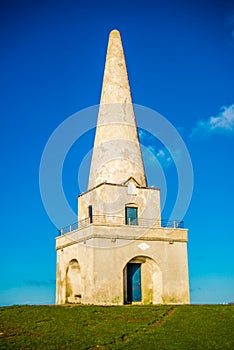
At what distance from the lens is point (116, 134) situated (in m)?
27.8

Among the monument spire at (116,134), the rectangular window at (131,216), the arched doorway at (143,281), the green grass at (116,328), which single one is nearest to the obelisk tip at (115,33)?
the monument spire at (116,134)

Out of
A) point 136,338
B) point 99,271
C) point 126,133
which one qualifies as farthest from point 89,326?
point 126,133

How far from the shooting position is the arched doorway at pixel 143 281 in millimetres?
25391

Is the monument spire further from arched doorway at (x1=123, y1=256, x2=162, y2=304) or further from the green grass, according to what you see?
the green grass

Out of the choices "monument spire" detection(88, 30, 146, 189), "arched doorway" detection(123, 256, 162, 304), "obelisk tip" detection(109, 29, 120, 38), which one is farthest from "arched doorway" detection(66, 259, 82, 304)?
"obelisk tip" detection(109, 29, 120, 38)

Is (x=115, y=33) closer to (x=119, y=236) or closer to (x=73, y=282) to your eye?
(x=119, y=236)

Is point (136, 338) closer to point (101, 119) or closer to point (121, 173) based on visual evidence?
point (121, 173)

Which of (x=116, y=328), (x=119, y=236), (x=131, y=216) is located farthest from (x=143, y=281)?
(x=116, y=328)

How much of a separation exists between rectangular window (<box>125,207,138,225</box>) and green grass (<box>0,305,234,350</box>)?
240 inches

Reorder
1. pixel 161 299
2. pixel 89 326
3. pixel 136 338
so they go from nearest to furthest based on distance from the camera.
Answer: pixel 136 338, pixel 89 326, pixel 161 299

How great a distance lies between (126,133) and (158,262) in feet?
26.3

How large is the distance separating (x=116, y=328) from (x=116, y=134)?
1401 centimetres

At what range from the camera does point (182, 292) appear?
84.6ft

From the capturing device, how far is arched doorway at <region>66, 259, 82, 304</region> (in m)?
26.8
